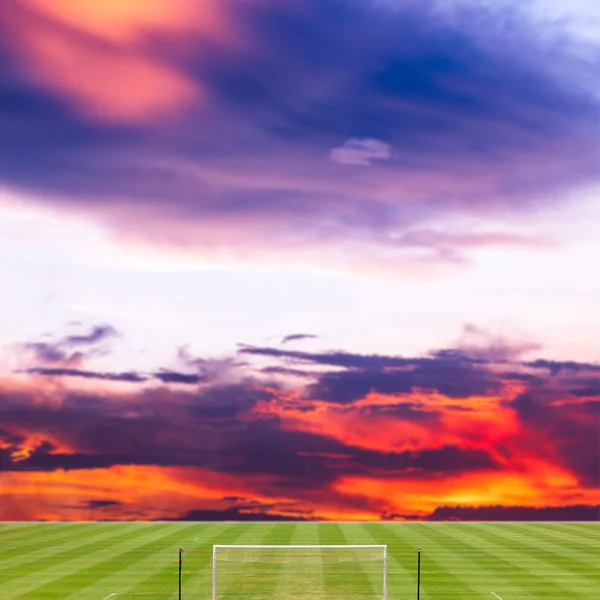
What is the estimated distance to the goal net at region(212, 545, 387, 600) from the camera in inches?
Answer: 1419

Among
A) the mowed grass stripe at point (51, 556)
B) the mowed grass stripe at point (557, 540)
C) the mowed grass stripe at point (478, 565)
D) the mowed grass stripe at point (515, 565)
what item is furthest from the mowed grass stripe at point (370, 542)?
the mowed grass stripe at point (51, 556)

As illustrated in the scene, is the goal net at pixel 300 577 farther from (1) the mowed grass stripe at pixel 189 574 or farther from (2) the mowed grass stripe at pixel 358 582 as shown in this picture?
(1) the mowed grass stripe at pixel 189 574

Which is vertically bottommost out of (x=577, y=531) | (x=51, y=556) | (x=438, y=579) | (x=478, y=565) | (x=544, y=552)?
(x=51, y=556)

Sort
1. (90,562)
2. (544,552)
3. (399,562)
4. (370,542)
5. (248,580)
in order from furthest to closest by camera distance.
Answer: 1. (370,542)
2. (544,552)
3. (90,562)
4. (399,562)
5. (248,580)

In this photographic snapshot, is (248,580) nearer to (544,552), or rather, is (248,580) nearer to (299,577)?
(299,577)

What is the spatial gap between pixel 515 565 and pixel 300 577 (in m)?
12.3

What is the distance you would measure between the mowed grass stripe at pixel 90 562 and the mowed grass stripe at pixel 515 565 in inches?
723

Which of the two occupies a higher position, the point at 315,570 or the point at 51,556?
the point at 315,570

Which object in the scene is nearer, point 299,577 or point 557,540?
point 299,577

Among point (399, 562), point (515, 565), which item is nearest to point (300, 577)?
point (399, 562)

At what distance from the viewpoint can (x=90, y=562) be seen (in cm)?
4628

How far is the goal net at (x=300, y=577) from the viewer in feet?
118

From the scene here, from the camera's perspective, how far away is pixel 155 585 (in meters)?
38.9

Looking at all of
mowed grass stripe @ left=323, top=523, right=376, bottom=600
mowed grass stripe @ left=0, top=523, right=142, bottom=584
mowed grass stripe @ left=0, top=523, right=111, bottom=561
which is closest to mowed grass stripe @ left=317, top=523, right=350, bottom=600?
mowed grass stripe @ left=323, top=523, right=376, bottom=600
